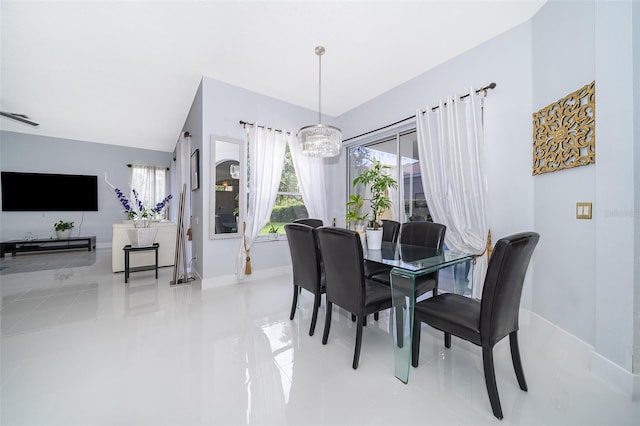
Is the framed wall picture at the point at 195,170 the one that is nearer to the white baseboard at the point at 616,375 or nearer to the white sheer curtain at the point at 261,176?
the white sheer curtain at the point at 261,176

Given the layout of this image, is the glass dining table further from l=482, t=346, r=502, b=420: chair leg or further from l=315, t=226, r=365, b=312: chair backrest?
l=482, t=346, r=502, b=420: chair leg

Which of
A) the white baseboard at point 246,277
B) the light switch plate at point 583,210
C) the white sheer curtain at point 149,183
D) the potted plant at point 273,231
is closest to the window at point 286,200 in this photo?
the potted plant at point 273,231

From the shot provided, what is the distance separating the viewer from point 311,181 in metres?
4.28

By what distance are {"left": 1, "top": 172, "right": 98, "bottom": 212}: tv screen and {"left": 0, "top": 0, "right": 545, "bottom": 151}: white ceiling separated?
243 centimetres

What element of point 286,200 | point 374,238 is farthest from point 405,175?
point 286,200

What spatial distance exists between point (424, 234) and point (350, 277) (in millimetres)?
1269

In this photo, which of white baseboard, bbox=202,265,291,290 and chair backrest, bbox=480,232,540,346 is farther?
white baseboard, bbox=202,265,291,290

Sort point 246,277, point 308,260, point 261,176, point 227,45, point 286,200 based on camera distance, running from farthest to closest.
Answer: point 286,200, point 261,176, point 246,277, point 227,45, point 308,260

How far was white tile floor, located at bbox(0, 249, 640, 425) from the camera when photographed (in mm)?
1293

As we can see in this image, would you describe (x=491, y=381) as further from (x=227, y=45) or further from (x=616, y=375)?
(x=227, y=45)

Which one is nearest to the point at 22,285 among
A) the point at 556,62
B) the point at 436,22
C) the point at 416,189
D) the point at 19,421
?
the point at 19,421

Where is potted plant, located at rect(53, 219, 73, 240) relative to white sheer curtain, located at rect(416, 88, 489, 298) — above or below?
below

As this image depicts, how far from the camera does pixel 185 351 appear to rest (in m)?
1.87

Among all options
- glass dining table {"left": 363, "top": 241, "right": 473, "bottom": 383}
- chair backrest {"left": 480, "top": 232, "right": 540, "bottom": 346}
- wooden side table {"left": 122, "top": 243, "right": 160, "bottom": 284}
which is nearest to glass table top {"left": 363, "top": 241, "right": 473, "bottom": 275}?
glass dining table {"left": 363, "top": 241, "right": 473, "bottom": 383}
